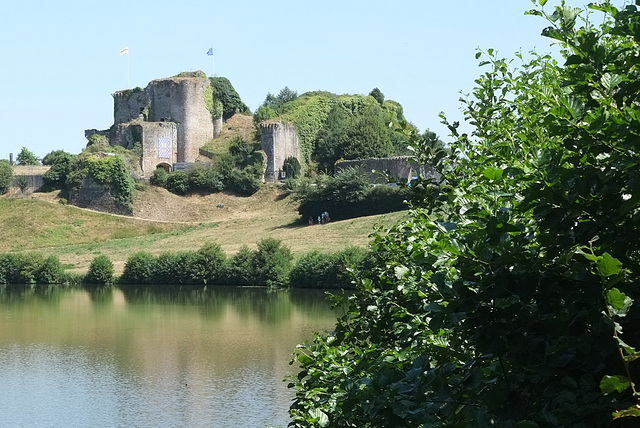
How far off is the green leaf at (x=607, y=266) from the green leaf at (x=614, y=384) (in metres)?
0.34

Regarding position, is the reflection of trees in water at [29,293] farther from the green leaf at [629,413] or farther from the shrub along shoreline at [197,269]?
the green leaf at [629,413]

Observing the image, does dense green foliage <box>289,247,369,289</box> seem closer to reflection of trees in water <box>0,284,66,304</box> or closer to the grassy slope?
the grassy slope

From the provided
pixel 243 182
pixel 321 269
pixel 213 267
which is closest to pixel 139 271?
pixel 213 267

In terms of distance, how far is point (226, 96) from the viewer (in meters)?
57.0

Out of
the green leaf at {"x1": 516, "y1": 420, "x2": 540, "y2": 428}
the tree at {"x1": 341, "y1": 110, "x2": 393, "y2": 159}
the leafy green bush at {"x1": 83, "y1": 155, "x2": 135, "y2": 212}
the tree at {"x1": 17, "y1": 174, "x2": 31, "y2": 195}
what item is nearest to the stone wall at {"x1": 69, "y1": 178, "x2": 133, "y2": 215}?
the leafy green bush at {"x1": 83, "y1": 155, "x2": 135, "y2": 212}

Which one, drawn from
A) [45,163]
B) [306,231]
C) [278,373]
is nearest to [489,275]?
[278,373]

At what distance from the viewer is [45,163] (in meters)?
57.1

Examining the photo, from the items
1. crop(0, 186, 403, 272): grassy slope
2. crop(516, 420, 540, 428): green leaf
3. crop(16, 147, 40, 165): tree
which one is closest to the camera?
crop(516, 420, 540, 428): green leaf

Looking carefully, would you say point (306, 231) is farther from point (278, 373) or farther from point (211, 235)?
point (278, 373)

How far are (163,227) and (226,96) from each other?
12088 millimetres

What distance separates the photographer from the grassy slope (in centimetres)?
4247

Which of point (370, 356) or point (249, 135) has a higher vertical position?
point (249, 135)

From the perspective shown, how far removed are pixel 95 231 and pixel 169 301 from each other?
45.4ft

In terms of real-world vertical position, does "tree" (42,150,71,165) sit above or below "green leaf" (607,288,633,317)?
above
